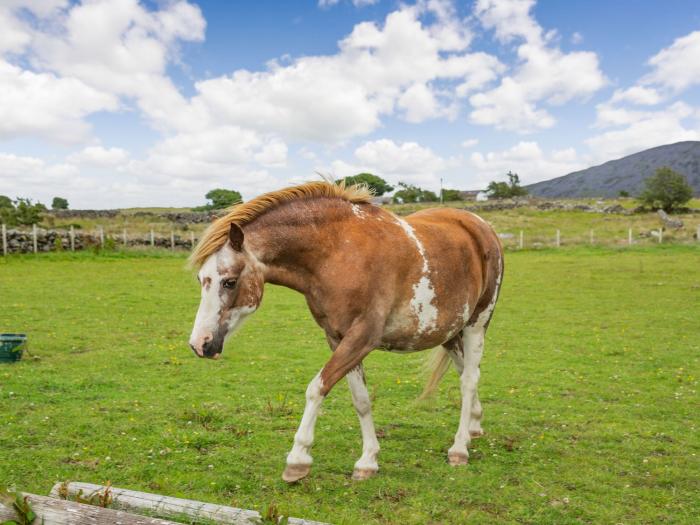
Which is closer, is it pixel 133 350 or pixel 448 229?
pixel 448 229

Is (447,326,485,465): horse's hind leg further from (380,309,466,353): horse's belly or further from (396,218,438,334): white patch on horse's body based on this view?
(396,218,438,334): white patch on horse's body

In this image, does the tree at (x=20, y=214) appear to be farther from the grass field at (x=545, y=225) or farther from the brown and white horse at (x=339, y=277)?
the brown and white horse at (x=339, y=277)

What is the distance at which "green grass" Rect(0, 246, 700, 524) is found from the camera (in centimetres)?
462

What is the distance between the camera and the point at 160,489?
4668 mm

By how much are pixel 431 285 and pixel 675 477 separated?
2858mm

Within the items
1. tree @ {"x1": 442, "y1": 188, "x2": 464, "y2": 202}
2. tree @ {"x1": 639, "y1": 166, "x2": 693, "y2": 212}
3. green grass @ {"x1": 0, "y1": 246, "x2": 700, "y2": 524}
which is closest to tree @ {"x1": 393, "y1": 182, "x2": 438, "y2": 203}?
tree @ {"x1": 442, "y1": 188, "x2": 464, "y2": 202}

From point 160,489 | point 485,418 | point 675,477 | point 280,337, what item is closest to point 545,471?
point 675,477

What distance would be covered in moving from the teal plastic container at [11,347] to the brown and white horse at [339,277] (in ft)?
21.0

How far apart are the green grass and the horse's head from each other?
133cm

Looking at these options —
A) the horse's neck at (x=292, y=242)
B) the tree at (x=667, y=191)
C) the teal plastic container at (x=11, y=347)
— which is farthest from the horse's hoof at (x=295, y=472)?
the tree at (x=667, y=191)

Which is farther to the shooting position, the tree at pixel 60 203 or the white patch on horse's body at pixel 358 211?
the tree at pixel 60 203

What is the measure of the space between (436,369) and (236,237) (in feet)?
10.2

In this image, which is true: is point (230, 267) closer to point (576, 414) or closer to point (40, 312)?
point (576, 414)

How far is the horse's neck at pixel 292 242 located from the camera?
456cm
